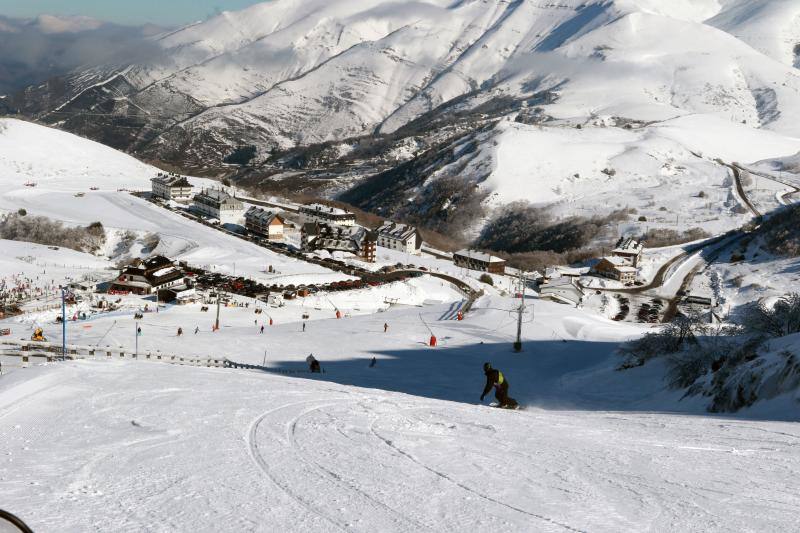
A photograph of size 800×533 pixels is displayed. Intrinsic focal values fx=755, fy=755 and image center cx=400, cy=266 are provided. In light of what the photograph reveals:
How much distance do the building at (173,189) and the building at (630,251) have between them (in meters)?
60.5

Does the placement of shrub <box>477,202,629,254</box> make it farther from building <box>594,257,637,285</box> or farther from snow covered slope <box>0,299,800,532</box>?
snow covered slope <box>0,299,800,532</box>

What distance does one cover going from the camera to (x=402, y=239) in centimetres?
10150

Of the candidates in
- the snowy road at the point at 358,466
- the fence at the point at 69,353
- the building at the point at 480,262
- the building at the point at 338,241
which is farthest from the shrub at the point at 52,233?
the snowy road at the point at 358,466

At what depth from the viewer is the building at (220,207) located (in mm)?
100062

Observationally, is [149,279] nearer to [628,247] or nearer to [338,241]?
[338,241]

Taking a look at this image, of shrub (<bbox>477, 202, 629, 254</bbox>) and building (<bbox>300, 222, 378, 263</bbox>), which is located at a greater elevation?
shrub (<bbox>477, 202, 629, 254</bbox>)

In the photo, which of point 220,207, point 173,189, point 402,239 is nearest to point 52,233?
point 220,207

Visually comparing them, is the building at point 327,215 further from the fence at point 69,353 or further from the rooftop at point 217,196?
the fence at point 69,353

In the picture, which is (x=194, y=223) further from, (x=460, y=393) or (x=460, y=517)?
(x=460, y=517)

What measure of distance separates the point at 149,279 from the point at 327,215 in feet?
164

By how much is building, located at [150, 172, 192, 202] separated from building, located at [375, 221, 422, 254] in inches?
1159

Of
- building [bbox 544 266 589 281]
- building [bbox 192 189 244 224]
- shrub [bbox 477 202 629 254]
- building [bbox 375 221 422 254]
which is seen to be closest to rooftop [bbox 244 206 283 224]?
building [bbox 192 189 244 224]

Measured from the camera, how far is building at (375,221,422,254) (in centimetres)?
10150

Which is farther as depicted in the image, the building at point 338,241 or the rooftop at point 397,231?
the rooftop at point 397,231
